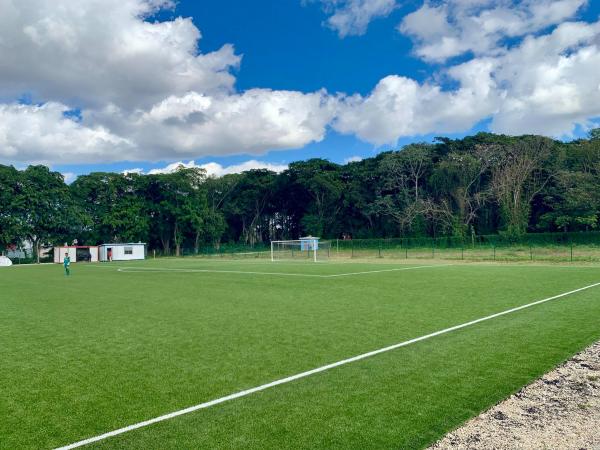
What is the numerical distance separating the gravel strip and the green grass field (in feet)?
0.66

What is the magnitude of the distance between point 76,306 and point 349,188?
65.2 metres

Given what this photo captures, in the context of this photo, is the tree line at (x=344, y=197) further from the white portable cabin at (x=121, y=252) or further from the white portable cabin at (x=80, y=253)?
the white portable cabin at (x=121, y=252)

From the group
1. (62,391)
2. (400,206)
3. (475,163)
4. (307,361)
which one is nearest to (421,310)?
(307,361)

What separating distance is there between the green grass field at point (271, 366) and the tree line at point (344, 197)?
48.6 m

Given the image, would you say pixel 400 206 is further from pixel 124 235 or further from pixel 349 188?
pixel 124 235

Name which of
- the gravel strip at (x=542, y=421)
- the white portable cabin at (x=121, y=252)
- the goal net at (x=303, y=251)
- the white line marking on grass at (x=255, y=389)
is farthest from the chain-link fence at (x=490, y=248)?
the gravel strip at (x=542, y=421)

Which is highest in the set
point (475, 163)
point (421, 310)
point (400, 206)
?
point (475, 163)

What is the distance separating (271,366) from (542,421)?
3738 mm

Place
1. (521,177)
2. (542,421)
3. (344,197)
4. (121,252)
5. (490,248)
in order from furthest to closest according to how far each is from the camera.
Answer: (344,197), (121,252), (521,177), (490,248), (542,421)

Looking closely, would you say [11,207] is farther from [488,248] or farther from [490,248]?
[490,248]

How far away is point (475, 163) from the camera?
199 ft

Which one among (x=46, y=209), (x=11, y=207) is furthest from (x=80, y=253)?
(x=11, y=207)

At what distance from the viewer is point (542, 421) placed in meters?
4.86

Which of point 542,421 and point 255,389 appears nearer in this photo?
point 542,421
